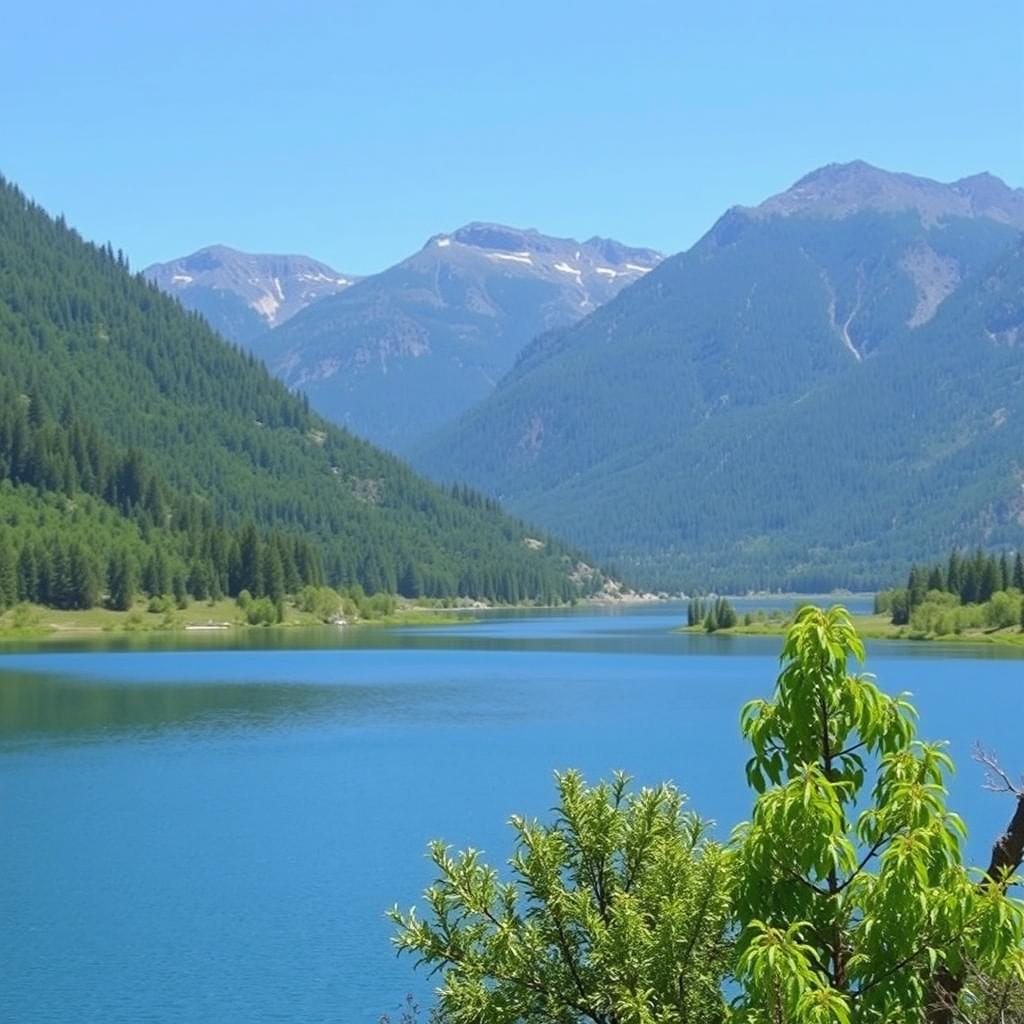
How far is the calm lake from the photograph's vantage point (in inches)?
1662

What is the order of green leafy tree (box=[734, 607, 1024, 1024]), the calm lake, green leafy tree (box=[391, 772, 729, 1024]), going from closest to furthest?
green leafy tree (box=[734, 607, 1024, 1024])
green leafy tree (box=[391, 772, 729, 1024])
the calm lake

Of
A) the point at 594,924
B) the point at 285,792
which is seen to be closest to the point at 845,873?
the point at 594,924

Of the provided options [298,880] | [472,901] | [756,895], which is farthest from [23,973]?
[756,895]

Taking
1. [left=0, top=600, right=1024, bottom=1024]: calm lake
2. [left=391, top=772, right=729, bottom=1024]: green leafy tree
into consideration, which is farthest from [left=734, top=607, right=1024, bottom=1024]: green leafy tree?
[left=0, top=600, right=1024, bottom=1024]: calm lake

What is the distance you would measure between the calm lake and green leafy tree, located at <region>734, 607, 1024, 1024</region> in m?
23.7

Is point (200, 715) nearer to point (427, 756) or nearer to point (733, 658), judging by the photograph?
point (427, 756)

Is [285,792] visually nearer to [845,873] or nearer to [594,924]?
[594,924]

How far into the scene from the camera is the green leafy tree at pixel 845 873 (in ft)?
51.0

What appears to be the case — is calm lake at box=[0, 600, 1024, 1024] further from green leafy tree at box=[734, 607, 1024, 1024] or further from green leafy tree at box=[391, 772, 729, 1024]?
green leafy tree at box=[734, 607, 1024, 1024]

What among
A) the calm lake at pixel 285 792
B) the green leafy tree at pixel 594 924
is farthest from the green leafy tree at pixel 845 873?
the calm lake at pixel 285 792

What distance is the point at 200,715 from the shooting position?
106 metres

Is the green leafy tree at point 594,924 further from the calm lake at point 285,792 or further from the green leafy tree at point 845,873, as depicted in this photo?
the calm lake at point 285,792

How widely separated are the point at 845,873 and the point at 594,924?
495 centimetres

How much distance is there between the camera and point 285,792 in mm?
73688
